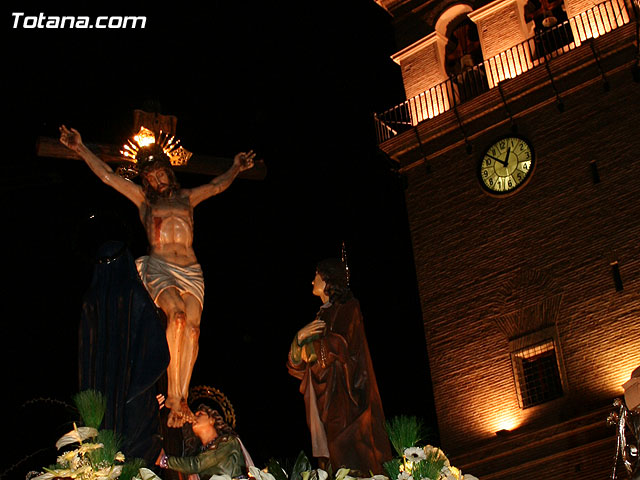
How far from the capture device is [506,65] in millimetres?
27172

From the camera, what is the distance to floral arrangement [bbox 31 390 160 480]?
645 centimetres

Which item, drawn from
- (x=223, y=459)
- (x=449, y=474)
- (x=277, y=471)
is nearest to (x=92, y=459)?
(x=277, y=471)

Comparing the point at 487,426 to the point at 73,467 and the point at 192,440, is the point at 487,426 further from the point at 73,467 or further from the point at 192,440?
the point at 73,467

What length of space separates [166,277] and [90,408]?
3.74 metres

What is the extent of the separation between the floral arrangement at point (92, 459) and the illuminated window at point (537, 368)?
18.6 m

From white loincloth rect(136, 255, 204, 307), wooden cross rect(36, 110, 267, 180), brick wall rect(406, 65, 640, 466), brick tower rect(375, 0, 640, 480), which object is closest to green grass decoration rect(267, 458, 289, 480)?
white loincloth rect(136, 255, 204, 307)

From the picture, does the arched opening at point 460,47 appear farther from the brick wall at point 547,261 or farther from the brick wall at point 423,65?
the brick wall at point 547,261

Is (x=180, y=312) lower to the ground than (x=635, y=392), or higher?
higher

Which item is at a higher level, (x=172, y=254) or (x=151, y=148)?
(x=151, y=148)

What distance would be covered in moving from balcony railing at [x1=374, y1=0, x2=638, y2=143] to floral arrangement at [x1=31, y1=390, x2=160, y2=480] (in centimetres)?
2106

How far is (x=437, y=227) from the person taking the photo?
2720cm

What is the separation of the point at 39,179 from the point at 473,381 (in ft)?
39.9

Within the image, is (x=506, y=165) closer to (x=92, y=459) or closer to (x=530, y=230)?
(x=530, y=230)

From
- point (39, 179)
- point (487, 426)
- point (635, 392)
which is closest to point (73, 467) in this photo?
point (635, 392)
